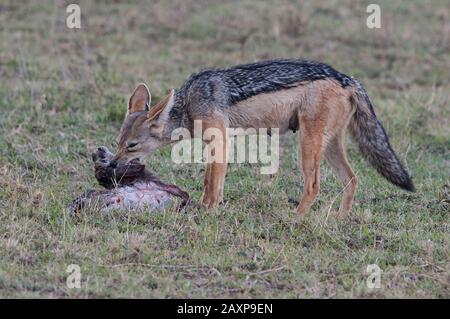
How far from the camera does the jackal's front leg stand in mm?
8102

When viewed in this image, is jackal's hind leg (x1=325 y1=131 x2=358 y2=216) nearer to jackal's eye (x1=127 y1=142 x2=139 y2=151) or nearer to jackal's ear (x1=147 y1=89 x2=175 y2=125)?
jackal's ear (x1=147 y1=89 x2=175 y2=125)

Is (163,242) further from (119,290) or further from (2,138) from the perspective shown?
(2,138)

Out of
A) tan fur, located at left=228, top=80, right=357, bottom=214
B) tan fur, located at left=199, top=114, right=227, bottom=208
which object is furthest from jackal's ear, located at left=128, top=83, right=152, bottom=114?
tan fur, located at left=228, top=80, right=357, bottom=214

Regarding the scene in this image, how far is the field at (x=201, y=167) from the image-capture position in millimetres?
6609

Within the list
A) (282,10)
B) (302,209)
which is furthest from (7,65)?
(302,209)

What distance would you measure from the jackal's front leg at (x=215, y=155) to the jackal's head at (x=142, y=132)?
1.23ft

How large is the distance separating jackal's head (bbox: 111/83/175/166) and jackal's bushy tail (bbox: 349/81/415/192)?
5.32 feet

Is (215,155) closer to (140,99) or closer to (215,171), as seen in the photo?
(215,171)

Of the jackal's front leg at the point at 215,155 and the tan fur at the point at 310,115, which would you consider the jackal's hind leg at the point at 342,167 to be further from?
the jackal's front leg at the point at 215,155

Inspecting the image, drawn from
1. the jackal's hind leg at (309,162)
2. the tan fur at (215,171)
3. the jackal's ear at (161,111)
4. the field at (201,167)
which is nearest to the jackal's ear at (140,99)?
the jackal's ear at (161,111)

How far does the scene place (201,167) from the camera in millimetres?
9477

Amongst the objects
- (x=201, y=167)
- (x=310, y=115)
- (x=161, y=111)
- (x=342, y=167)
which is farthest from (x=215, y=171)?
(x=201, y=167)

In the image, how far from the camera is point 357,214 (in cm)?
794

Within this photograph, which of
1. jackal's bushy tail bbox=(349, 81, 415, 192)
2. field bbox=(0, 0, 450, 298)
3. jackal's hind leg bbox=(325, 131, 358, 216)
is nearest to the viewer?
field bbox=(0, 0, 450, 298)
